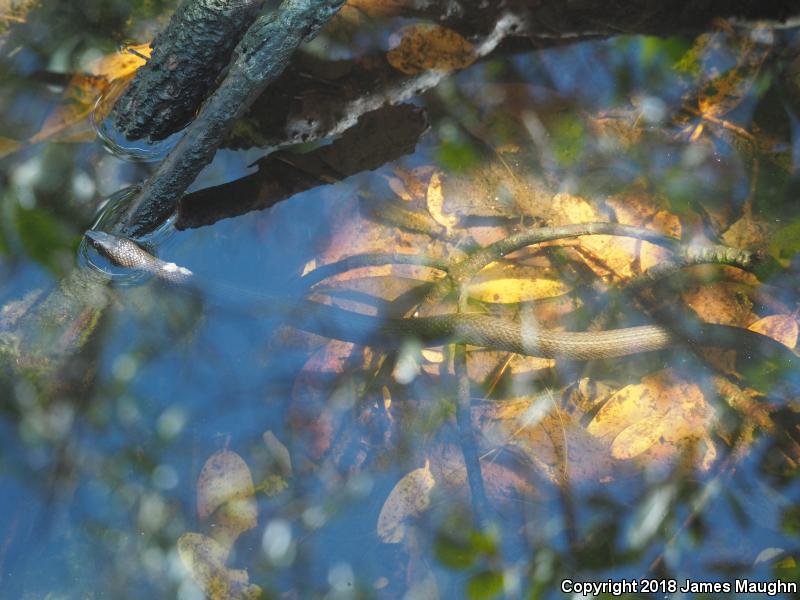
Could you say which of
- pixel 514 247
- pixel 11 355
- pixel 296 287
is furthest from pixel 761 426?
pixel 11 355

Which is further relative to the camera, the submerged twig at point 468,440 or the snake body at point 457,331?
the snake body at point 457,331

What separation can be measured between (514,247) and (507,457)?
98 centimetres

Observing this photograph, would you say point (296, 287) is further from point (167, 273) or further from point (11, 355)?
point (11, 355)

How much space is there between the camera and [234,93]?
271cm

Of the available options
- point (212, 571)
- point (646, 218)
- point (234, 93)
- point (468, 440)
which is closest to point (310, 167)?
point (234, 93)

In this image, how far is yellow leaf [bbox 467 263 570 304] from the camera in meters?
3.05

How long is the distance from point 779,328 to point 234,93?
8.72 feet

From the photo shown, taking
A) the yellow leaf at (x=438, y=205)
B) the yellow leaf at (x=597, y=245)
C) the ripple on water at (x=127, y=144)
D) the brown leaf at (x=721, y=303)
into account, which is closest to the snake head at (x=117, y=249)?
the ripple on water at (x=127, y=144)

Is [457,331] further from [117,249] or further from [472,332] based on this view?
[117,249]

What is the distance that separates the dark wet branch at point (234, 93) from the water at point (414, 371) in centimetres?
24

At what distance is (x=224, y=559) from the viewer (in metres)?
2.54

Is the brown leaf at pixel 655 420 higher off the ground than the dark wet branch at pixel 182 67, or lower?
lower

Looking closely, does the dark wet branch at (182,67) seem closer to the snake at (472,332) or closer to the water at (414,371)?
the water at (414,371)

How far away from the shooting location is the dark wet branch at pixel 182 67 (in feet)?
8.93
